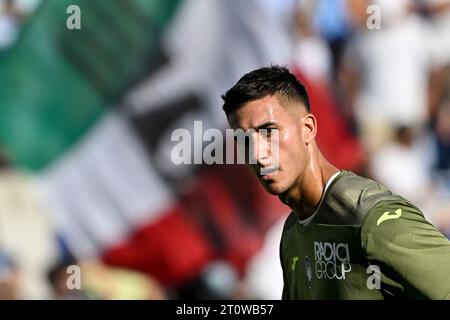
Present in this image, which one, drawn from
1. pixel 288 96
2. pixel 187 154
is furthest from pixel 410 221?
pixel 187 154

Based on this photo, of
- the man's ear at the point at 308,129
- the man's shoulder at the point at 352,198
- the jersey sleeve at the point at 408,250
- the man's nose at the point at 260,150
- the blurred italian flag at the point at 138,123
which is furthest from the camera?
the blurred italian flag at the point at 138,123

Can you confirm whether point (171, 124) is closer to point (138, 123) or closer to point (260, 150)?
point (138, 123)

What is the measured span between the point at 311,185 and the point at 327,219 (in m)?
0.17

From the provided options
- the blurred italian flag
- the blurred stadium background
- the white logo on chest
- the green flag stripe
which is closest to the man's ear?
the white logo on chest

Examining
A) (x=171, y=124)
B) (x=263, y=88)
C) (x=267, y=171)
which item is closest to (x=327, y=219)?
(x=267, y=171)

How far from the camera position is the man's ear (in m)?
3.74

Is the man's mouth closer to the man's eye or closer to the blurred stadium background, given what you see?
the man's eye

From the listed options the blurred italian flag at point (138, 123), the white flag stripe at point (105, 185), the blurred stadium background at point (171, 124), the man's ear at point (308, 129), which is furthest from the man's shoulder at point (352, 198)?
the white flag stripe at point (105, 185)

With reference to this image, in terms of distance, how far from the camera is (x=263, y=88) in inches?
147

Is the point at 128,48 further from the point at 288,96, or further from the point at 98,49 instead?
the point at 288,96

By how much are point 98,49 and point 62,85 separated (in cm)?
49

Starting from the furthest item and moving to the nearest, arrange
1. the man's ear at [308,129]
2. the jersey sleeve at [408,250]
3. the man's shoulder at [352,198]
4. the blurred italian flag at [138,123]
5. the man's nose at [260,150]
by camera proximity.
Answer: the blurred italian flag at [138,123]
the man's ear at [308,129]
the man's nose at [260,150]
the man's shoulder at [352,198]
the jersey sleeve at [408,250]

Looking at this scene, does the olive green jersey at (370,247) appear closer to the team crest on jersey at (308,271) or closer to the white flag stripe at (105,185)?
the team crest on jersey at (308,271)

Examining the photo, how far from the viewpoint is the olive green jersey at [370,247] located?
3156mm
